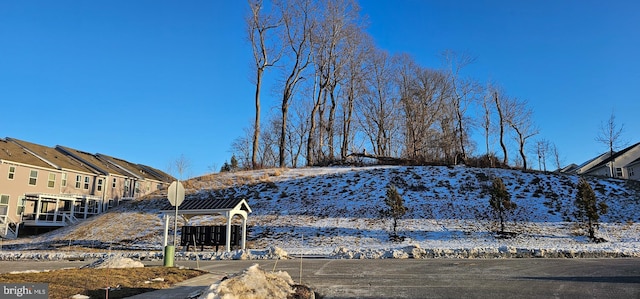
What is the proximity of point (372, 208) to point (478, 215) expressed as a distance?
6.44 m

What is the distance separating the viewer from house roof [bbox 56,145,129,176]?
42513 mm

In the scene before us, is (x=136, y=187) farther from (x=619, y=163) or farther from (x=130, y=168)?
(x=619, y=163)

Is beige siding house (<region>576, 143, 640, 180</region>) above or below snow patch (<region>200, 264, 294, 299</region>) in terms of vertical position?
above

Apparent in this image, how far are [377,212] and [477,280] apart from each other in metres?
16.4

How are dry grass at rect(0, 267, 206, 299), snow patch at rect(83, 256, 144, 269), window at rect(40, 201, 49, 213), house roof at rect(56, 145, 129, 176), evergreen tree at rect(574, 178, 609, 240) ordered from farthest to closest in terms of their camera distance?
house roof at rect(56, 145, 129, 176)
window at rect(40, 201, 49, 213)
evergreen tree at rect(574, 178, 609, 240)
snow patch at rect(83, 256, 144, 269)
dry grass at rect(0, 267, 206, 299)

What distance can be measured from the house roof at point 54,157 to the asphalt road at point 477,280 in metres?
35.4

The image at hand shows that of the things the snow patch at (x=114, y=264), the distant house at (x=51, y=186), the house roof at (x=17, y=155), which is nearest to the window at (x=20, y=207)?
the distant house at (x=51, y=186)

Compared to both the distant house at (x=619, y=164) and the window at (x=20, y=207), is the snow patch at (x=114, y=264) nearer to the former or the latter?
the window at (x=20, y=207)

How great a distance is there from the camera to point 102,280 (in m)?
7.97

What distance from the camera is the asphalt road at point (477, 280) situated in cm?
712

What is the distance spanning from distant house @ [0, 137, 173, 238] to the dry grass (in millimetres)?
27520

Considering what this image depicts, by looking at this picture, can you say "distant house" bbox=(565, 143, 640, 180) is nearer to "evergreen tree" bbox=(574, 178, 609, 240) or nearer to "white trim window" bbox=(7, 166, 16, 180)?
"evergreen tree" bbox=(574, 178, 609, 240)

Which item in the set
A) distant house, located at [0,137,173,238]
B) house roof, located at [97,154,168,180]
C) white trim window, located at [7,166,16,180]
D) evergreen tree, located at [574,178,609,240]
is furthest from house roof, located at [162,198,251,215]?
house roof, located at [97,154,168,180]

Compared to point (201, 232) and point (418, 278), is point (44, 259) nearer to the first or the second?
point (201, 232)
